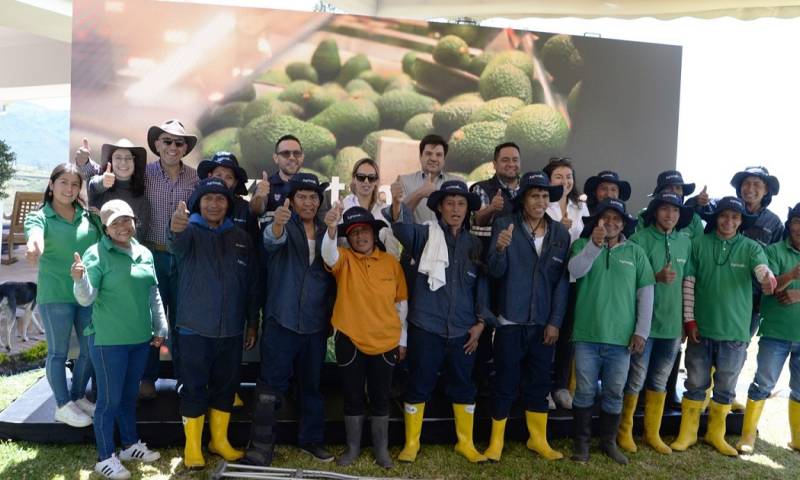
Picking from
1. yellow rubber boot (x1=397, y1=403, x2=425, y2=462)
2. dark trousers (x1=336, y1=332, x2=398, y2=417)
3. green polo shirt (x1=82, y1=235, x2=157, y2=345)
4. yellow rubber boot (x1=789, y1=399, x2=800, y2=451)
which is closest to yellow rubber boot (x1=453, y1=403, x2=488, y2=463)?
yellow rubber boot (x1=397, y1=403, x2=425, y2=462)

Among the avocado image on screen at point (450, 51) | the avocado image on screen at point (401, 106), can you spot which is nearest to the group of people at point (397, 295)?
the avocado image on screen at point (401, 106)

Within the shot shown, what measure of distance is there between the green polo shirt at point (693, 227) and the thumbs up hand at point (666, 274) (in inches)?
13.8

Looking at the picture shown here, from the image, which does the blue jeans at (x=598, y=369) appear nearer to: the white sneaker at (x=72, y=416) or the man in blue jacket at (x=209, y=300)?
the man in blue jacket at (x=209, y=300)

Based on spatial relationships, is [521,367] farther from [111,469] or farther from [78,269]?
[78,269]

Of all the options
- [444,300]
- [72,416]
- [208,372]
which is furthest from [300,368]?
[72,416]

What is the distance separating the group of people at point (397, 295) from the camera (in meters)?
3.58

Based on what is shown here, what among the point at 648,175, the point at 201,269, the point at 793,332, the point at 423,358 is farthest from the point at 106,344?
the point at 648,175

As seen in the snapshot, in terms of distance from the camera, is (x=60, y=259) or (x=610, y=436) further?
(x=610, y=436)

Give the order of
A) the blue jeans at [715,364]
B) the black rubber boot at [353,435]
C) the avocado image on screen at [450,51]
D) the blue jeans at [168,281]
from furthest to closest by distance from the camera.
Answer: the avocado image on screen at [450,51] < the blue jeans at [715,364] < the blue jeans at [168,281] < the black rubber boot at [353,435]

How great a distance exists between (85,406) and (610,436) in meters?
3.57

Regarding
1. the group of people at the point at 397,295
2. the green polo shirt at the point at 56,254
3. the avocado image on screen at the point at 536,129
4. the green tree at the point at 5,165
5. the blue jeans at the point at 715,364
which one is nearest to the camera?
the group of people at the point at 397,295

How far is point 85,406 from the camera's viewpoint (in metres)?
3.95

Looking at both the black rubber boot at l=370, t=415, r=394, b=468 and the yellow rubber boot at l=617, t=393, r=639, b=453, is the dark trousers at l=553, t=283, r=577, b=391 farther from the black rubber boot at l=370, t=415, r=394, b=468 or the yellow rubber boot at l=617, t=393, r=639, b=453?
the black rubber boot at l=370, t=415, r=394, b=468

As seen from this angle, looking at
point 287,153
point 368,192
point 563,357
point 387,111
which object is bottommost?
point 563,357
